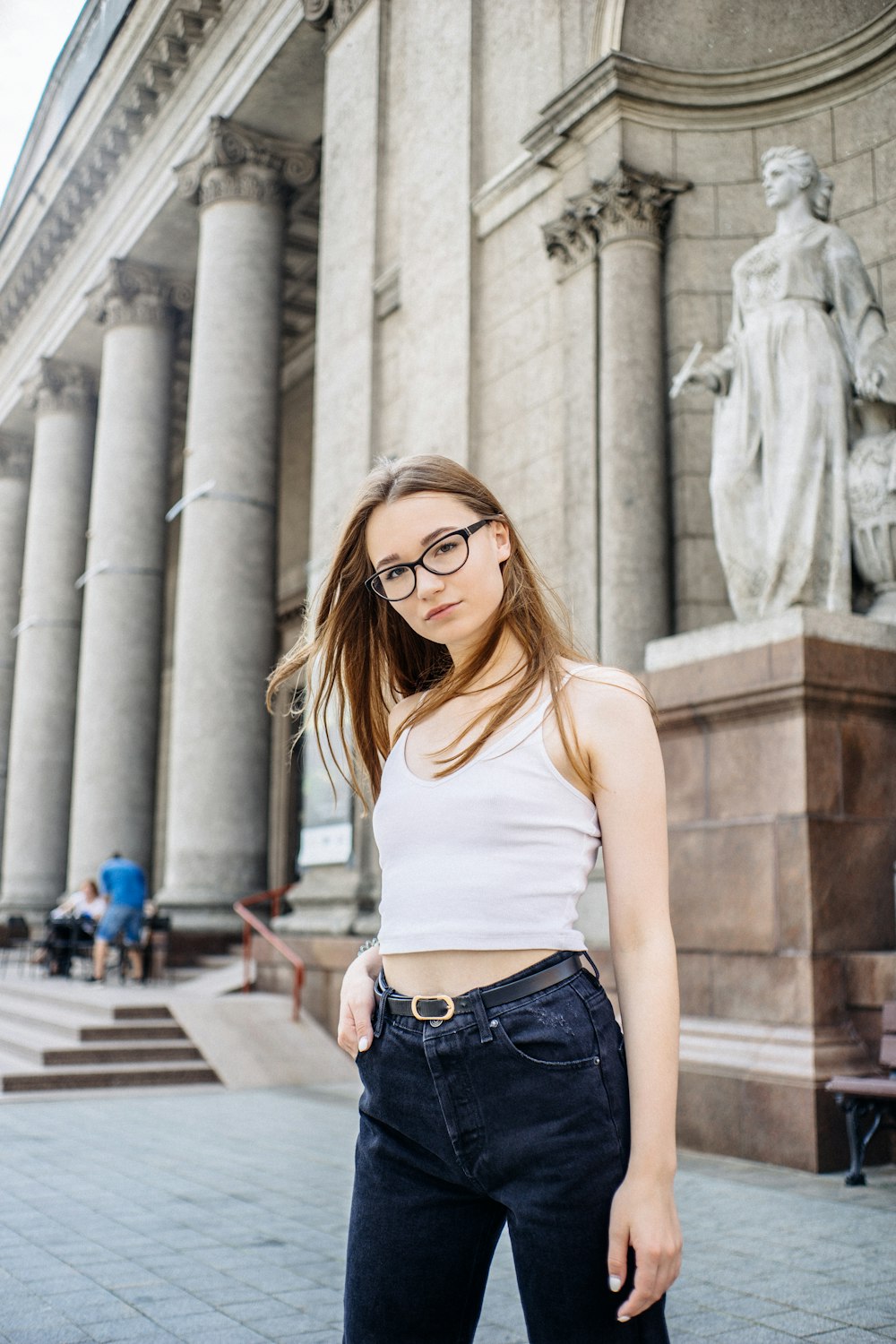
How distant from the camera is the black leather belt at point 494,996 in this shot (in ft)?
5.65

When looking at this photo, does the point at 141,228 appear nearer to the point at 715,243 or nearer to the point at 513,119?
the point at 513,119

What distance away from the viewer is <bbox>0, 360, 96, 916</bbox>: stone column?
1011 inches

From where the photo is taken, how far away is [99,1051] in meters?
10.7

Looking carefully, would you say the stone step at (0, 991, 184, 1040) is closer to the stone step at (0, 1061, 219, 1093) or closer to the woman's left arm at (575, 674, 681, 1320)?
the stone step at (0, 1061, 219, 1093)

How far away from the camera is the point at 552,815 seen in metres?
1.76

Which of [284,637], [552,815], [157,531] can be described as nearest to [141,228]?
[157,531]

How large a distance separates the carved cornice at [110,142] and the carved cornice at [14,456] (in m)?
3.05

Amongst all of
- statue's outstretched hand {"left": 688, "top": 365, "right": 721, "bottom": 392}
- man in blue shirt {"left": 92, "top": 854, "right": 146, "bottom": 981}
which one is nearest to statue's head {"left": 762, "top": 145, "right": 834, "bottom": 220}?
statue's outstretched hand {"left": 688, "top": 365, "right": 721, "bottom": 392}

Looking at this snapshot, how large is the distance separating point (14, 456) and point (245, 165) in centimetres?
1522

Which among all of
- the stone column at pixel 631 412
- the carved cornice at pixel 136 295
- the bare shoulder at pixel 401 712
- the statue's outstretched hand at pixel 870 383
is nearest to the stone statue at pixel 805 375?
the statue's outstretched hand at pixel 870 383

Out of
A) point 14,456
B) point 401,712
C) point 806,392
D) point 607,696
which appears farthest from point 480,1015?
point 14,456

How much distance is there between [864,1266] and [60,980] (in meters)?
13.4

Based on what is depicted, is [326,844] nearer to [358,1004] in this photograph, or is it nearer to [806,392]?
[806,392]

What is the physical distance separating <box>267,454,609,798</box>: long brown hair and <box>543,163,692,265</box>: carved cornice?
9.78 metres
